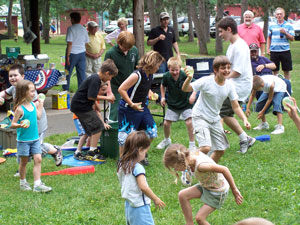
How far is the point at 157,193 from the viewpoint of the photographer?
6164mm

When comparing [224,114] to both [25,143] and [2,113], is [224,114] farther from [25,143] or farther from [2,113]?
[2,113]

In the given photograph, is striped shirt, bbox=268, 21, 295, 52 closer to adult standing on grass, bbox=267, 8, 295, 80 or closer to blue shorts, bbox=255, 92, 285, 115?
adult standing on grass, bbox=267, 8, 295, 80

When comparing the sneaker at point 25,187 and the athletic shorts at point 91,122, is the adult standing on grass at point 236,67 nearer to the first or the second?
Answer: the athletic shorts at point 91,122

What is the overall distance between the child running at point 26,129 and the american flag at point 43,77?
5.72m

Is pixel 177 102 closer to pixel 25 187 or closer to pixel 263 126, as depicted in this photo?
pixel 263 126

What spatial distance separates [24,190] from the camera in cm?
639

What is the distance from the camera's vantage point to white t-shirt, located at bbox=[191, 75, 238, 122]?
644cm

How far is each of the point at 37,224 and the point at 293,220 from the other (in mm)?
2447

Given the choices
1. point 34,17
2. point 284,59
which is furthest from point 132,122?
point 34,17

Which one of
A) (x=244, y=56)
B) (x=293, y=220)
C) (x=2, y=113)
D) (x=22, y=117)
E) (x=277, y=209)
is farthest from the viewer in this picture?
(x=2, y=113)

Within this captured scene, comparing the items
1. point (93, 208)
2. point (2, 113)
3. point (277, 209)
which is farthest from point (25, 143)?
point (2, 113)

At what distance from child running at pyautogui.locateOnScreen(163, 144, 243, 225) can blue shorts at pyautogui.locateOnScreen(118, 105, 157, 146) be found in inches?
90.5

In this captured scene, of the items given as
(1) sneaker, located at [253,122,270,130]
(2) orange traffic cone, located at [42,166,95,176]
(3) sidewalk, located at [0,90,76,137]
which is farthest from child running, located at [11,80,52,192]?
(1) sneaker, located at [253,122,270,130]

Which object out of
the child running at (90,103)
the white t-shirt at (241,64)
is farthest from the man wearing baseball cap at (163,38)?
the child running at (90,103)
